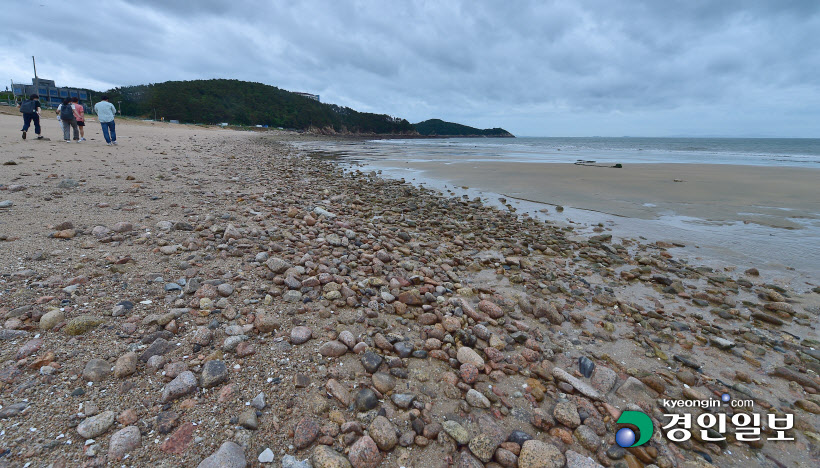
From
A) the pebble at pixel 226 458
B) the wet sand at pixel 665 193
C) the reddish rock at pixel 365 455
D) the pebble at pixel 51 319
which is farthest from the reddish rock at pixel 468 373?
the wet sand at pixel 665 193

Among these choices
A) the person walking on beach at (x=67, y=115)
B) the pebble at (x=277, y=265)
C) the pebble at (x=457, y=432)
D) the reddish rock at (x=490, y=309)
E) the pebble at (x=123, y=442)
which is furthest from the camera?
the person walking on beach at (x=67, y=115)

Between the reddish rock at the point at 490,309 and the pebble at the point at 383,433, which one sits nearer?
the pebble at the point at 383,433

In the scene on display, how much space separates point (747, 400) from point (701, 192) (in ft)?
39.3

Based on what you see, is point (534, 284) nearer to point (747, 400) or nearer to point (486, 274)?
point (486, 274)

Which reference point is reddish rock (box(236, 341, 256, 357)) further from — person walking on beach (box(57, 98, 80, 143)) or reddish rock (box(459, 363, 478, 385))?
person walking on beach (box(57, 98, 80, 143))

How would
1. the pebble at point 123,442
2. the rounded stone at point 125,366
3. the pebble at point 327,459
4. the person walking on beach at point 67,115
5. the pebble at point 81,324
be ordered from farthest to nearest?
1. the person walking on beach at point 67,115
2. the pebble at point 81,324
3. the rounded stone at point 125,366
4. the pebble at point 327,459
5. the pebble at point 123,442

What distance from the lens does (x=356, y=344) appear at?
2855mm

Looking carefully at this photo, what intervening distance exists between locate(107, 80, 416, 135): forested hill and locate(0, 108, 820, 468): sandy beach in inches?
4019

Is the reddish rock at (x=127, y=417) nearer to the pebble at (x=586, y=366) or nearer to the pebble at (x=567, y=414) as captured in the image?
the pebble at (x=567, y=414)

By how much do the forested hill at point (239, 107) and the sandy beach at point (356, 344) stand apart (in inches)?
4019

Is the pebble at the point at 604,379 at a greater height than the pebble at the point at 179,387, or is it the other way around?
the pebble at the point at 179,387

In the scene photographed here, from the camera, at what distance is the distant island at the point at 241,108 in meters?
86.6

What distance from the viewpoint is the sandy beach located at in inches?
78.5

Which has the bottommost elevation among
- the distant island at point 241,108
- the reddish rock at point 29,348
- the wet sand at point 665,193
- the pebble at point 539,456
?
the pebble at point 539,456
